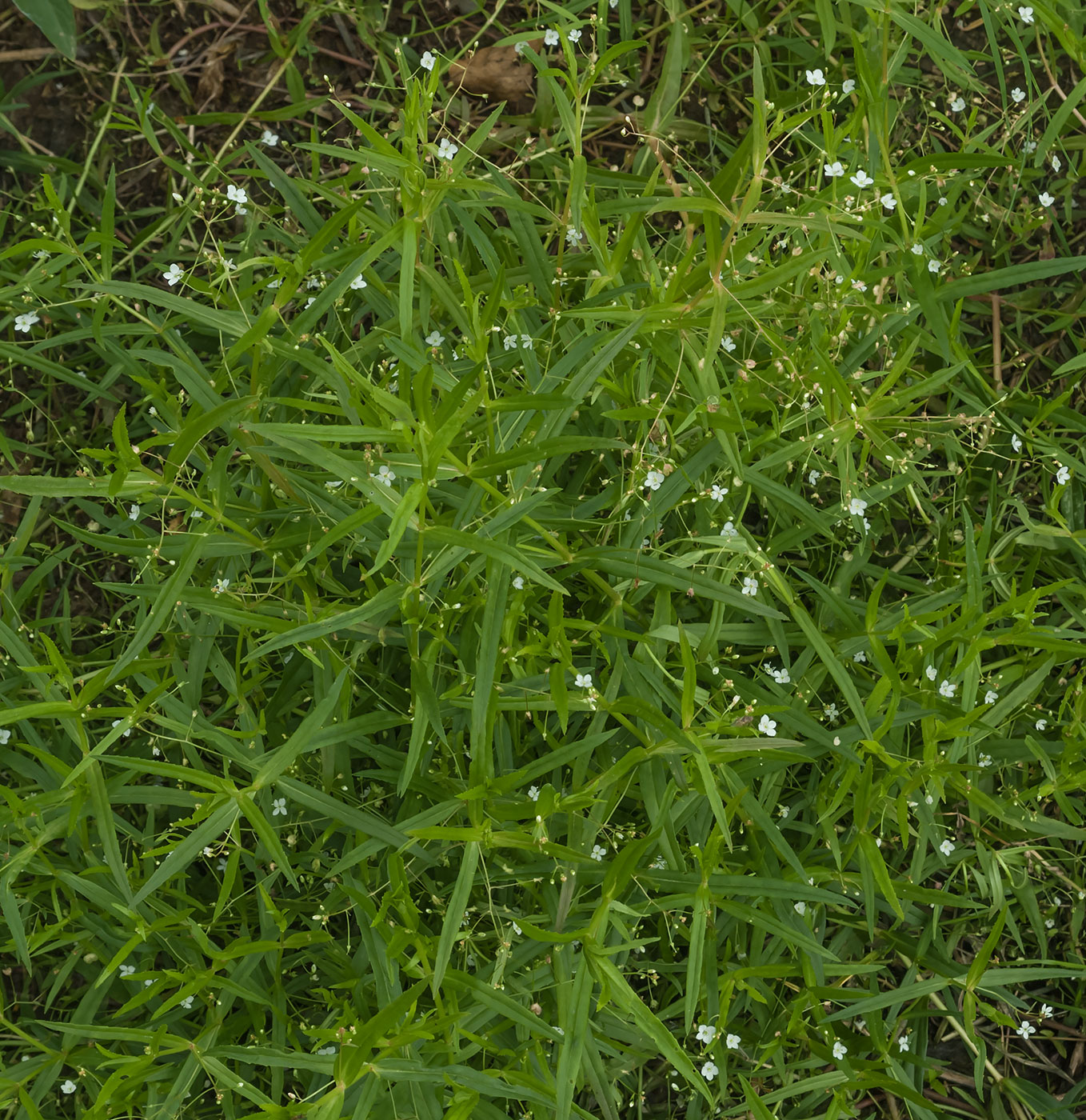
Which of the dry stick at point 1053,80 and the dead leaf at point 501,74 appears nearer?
the dry stick at point 1053,80

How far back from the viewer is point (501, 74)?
247 cm

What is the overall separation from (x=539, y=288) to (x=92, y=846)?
5.02ft

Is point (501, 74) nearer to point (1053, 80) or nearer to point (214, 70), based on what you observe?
point (214, 70)

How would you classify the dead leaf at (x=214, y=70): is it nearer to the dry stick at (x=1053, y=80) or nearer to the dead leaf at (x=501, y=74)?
the dead leaf at (x=501, y=74)

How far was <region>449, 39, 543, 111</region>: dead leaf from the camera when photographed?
2.46 m

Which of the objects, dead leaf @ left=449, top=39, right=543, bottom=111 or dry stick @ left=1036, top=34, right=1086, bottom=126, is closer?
dry stick @ left=1036, top=34, right=1086, bottom=126

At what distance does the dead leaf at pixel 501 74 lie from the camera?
2.46 m

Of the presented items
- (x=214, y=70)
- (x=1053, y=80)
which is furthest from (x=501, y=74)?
(x=1053, y=80)

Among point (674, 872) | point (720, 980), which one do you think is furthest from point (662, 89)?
point (720, 980)

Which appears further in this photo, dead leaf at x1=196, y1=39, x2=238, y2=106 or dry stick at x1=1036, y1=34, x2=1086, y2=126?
dead leaf at x1=196, y1=39, x2=238, y2=106

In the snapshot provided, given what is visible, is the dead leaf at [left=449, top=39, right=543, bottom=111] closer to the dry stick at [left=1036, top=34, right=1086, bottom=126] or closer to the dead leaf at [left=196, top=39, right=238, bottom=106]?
the dead leaf at [left=196, top=39, right=238, bottom=106]

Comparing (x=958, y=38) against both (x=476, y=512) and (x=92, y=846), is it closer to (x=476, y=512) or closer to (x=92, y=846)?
(x=476, y=512)

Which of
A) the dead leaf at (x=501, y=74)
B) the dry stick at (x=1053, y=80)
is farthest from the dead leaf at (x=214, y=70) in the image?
the dry stick at (x=1053, y=80)

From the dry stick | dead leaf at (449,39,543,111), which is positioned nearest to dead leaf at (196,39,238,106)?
dead leaf at (449,39,543,111)
